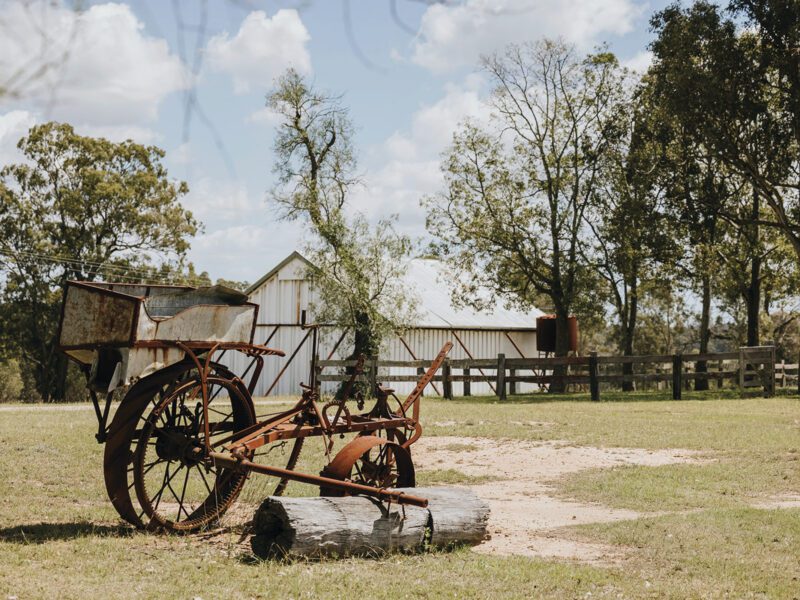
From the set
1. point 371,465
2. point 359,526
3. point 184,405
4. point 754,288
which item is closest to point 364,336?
point 754,288

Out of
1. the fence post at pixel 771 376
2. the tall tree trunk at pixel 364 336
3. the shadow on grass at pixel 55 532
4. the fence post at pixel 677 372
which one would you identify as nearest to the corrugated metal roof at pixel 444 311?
the tall tree trunk at pixel 364 336

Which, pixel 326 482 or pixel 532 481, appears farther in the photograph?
pixel 532 481

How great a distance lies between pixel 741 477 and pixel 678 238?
873 inches

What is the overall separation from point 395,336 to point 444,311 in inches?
250

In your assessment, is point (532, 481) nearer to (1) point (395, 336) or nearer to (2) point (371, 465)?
(2) point (371, 465)

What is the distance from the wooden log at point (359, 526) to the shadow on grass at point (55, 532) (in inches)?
68.8

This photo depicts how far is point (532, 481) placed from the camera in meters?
13.5

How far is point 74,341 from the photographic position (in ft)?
28.6

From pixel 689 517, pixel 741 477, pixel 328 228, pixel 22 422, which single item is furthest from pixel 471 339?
pixel 689 517

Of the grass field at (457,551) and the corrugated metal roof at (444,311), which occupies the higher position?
the corrugated metal roof at (444,311)

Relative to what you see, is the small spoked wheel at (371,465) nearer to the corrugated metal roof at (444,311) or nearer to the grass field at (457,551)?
the grass field at (457,551)

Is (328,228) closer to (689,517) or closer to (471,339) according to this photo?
(471,339)

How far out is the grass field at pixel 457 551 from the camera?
23.3ft

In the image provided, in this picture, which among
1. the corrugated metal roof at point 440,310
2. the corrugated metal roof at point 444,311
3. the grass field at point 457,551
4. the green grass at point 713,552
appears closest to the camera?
the grass field at point 457,551
